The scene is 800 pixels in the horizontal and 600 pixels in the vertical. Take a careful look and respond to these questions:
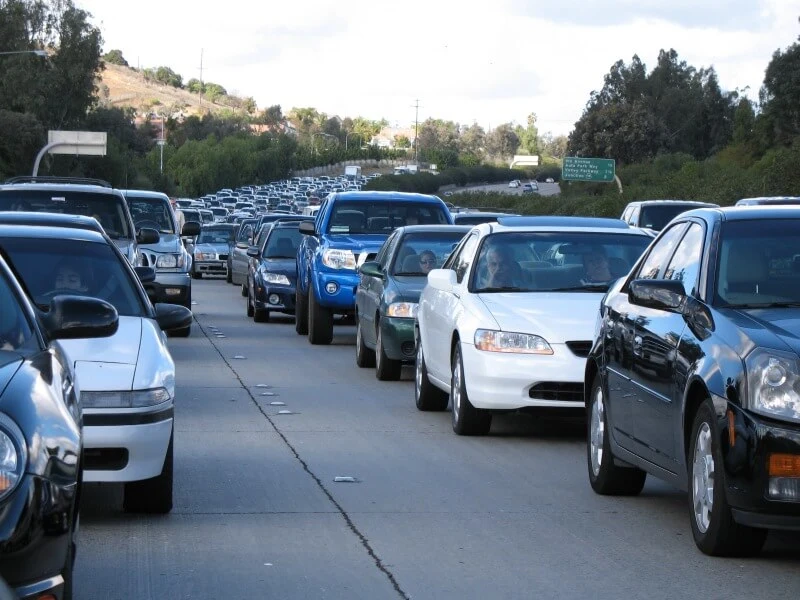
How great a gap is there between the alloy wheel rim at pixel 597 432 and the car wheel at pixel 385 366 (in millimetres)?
6590

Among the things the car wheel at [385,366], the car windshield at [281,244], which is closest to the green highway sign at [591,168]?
the car windshield at [281,244]

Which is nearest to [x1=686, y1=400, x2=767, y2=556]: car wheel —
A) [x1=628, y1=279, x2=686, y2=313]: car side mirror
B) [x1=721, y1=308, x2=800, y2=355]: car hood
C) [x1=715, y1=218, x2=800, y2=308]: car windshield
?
[x1=721, y1=308, x2=800, y2=355]: car hood

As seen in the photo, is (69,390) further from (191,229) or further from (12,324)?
(191,229)

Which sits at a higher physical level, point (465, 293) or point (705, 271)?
point (705, 271)

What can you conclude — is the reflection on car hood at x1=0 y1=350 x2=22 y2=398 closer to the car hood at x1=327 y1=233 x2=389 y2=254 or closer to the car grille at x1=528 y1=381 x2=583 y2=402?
the car grille at x1=528 y1=381 x2=583 y2=402

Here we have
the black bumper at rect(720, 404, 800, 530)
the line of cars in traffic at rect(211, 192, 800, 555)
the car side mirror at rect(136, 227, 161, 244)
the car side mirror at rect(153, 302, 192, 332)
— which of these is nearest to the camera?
the black bumper at rect(720, 404, 800, 530)

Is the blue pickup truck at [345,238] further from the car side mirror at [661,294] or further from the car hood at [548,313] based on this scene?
the car side mirror at [661,294]

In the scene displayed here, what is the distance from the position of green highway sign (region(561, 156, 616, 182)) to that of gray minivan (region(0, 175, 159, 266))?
54.9 meters

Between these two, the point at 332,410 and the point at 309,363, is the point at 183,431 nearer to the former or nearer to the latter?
the point at 332,410

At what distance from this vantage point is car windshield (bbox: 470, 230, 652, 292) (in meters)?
12.4

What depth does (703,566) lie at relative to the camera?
23.7ft

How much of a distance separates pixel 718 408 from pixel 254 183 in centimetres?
16599

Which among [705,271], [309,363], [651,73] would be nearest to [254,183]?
[651,73]

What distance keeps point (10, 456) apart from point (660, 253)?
5.25m
